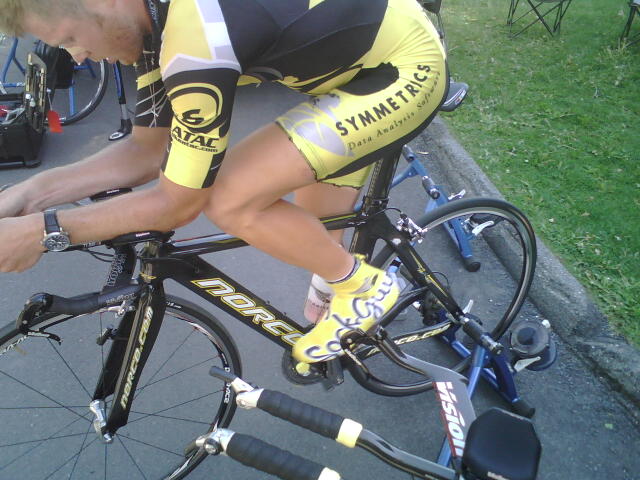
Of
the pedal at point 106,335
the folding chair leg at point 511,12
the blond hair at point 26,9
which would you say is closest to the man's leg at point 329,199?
the pedal at point 106,335

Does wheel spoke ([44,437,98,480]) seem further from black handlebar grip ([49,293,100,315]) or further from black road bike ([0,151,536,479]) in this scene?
black handlebar grip ([49,293,100,315])

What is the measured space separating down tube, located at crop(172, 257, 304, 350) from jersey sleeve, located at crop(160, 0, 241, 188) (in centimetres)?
57

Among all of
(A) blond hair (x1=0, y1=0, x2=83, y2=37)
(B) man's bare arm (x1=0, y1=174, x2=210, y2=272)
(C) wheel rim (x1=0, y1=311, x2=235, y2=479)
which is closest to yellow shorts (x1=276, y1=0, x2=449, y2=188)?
(B) man's bare arm (x1=0, y1=174, x2=210, y2=272)

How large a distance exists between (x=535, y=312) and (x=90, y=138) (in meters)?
4.14

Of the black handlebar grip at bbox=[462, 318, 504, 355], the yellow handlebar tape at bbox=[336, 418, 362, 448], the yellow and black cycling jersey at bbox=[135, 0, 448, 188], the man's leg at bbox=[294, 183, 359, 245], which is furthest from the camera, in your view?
the black handlebar grip at bbox=[462, 318, 504, 355]

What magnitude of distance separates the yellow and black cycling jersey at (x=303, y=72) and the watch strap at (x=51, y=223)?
0.33m

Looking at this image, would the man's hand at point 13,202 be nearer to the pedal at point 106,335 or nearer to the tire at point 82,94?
the pedal at point 106,335

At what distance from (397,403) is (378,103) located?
161cm

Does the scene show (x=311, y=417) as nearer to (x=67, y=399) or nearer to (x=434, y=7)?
(x=67, y=399)

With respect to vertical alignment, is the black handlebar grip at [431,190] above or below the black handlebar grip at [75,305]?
below

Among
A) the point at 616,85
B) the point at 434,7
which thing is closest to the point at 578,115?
the point at 616,85

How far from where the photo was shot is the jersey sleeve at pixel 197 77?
132cm

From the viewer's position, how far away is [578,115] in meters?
5.11

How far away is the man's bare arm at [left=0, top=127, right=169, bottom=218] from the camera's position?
167 cm
